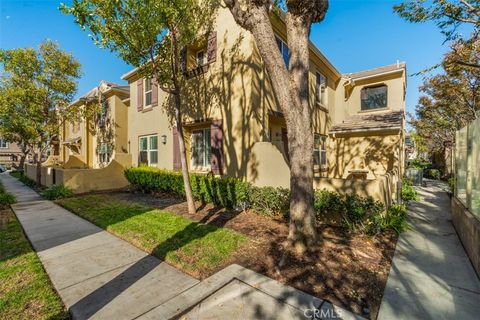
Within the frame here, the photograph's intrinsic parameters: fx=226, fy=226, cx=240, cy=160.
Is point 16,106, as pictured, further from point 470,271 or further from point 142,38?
point 470,271

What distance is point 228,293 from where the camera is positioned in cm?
326

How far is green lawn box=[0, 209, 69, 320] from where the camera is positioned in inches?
113

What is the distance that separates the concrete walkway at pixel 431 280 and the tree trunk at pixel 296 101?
1567 millimetres

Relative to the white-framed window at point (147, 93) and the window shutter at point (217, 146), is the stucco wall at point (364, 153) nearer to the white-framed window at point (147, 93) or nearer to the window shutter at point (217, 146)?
the window shutter at point (217, 146)

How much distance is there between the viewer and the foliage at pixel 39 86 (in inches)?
459

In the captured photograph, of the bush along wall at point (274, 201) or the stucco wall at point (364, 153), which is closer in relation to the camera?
the bush along wall at point (274, 201)

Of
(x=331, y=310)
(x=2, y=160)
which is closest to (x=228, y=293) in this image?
(x=331, y=310)

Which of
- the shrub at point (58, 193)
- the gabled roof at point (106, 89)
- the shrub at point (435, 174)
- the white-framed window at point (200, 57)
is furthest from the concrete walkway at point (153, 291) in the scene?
the shrub at point (435, 174)

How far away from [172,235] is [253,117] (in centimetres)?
472

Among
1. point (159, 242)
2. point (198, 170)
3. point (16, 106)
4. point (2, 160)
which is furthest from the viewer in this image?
point (2, 160)

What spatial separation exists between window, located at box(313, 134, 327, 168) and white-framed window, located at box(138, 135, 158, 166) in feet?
28.4

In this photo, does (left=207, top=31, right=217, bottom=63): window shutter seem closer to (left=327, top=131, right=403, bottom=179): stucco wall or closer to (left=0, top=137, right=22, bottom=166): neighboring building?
(left=327, top=131, right=403, bottom=179): stucco wall

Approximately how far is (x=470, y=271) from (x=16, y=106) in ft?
65.7

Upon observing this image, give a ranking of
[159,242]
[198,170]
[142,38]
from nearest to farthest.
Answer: [159,242]
[142,38]
[198,170]
